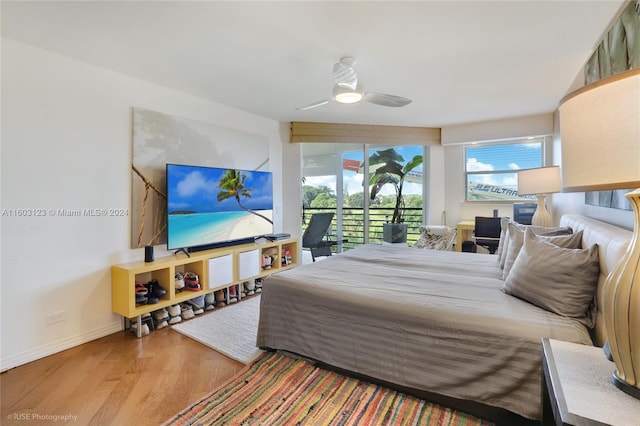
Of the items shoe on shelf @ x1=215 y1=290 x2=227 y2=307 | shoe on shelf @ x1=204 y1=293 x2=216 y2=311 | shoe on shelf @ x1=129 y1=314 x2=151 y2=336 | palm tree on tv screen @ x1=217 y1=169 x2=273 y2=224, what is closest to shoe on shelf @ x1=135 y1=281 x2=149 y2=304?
shoe on shelf @ x1=129 y1=314 x2=151 y2=336

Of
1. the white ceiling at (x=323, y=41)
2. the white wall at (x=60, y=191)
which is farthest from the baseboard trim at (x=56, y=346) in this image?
the white ceiling at (x=323, y=41)

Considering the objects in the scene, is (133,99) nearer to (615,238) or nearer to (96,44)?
(96,44)

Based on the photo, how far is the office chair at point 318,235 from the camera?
461 cm

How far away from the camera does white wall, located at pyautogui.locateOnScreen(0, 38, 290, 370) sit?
2.13 m

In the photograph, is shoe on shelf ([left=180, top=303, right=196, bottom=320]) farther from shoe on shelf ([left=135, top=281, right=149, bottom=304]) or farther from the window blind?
the window blind

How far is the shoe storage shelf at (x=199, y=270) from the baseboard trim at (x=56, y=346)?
0.61ft

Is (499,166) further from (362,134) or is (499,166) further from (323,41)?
(323,41)

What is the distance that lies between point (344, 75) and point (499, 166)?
3.51m

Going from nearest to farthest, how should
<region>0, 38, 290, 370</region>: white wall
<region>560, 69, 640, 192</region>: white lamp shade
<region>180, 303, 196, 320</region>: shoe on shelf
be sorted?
1. <region>560, 69, 640, 192</region>: white lamp shade
2. <region>0, 38, 290, 370</region>: white wall
3. <region>180, 303, 196, 320</region>: shoe on shelf

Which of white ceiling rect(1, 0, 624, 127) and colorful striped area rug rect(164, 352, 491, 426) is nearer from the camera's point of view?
colorful striped area rug rect(164, 352, 491, 426)

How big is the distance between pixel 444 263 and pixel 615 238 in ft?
4.30

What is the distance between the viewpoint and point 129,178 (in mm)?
2816

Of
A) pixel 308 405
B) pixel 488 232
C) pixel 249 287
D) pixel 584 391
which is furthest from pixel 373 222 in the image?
pixel 584 391
